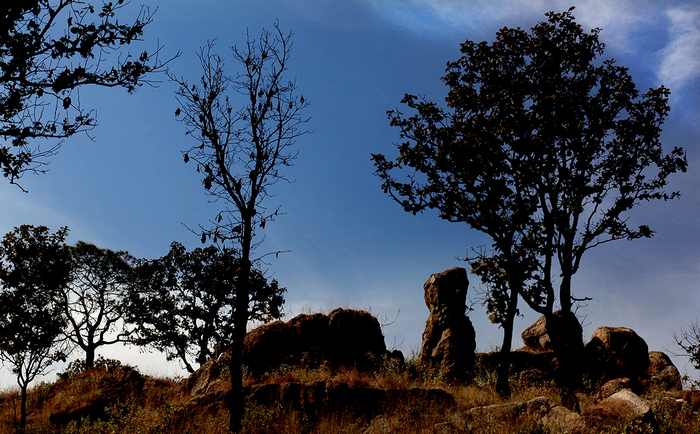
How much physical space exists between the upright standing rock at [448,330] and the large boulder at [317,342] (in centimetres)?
271

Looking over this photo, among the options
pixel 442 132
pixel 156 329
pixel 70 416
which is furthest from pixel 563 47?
pixel 156 329

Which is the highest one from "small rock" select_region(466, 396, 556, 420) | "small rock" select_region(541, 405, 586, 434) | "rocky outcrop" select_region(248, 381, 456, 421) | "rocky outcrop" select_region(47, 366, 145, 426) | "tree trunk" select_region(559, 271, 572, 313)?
"tree trunk" select_region(559, 271, 572, 313)

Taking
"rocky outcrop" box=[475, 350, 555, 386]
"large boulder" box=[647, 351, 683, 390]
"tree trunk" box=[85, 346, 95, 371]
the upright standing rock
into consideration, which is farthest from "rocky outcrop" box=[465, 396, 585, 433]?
"tree trunk" box=[85, 346, 95, 371]

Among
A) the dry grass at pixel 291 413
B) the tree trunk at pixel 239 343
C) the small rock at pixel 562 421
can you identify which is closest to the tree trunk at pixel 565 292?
the dry grass at pixel 291 413

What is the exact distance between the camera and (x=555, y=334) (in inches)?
990

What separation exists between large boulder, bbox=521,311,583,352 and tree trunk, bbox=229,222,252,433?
12.5m

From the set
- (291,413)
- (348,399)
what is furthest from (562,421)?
(291,413)

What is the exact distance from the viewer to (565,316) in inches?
984

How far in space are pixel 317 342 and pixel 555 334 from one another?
30.6ft

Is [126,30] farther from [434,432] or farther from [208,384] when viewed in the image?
[208,384]

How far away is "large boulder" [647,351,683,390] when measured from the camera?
28906 mm

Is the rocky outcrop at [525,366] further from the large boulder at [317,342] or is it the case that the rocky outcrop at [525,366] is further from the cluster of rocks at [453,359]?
the large boulder at [317,342]

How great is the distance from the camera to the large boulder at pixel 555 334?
24688 millimetres

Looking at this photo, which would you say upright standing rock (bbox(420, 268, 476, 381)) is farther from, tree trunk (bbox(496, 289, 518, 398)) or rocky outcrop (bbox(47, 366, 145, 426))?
rocky outcrop (bbox(47, 366, 145, 426))
